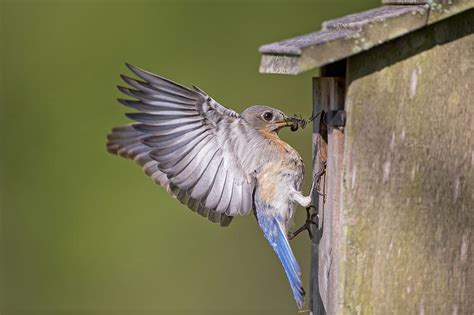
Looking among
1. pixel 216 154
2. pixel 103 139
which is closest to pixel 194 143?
pixel 216 154

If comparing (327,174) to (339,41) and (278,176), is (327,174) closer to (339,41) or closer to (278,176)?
(278,176)

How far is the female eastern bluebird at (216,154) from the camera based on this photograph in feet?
9.11

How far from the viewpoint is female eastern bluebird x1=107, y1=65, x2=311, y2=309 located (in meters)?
2.78

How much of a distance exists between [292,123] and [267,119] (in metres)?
0.10

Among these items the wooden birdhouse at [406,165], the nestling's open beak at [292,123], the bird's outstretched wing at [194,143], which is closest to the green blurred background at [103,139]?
the nestling's open beak at [292,123]

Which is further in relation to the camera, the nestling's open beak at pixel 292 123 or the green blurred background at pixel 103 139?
the green blurred background at pixel 103 139

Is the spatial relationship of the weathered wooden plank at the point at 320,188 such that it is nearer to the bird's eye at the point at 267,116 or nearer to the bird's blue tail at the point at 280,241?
the bird's blue tail at the point at 280,241

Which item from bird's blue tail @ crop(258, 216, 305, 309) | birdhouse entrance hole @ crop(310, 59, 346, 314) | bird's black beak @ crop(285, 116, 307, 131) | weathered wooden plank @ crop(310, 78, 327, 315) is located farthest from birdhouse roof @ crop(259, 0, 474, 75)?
bird's blue tail @ crop(258, 216, 305, 309)

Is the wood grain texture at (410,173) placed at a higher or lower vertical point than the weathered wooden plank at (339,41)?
lower

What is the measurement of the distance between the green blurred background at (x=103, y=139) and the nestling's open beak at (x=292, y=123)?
298 centimetres

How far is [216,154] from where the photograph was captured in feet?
9.63

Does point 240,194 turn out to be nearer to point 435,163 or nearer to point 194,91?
point 194,91

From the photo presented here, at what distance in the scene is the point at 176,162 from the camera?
112 inches

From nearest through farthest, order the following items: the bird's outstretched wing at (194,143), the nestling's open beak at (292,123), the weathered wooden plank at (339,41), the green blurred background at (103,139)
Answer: the weathered wooden plank at (339,41)
the bird's outstretched wing at (194,143)
the nestling's open beak at (292,123)
the green blurred background at (103,139)
